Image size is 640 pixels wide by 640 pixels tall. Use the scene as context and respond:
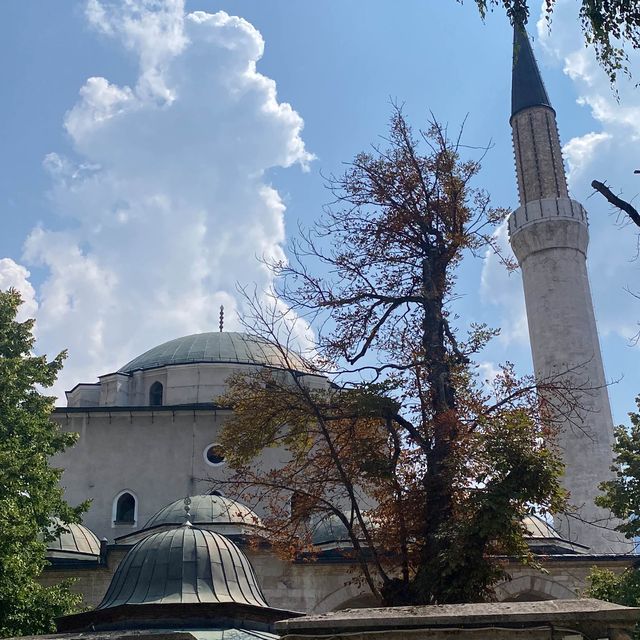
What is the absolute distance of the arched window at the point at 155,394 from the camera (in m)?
23.9

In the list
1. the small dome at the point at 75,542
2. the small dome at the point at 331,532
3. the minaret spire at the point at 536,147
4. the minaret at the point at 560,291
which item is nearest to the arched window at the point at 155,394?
the small dome at the point at 75,542

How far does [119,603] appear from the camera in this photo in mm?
9500

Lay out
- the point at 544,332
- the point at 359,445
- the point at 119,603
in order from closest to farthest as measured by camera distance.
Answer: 1. the point at 359,445
2. the point at 119,603
3. the point at 544,332

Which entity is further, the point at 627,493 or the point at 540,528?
the point at 540,528

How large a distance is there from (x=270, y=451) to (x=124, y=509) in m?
3.79

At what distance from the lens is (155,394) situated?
24016mm

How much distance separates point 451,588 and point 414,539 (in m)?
1.36

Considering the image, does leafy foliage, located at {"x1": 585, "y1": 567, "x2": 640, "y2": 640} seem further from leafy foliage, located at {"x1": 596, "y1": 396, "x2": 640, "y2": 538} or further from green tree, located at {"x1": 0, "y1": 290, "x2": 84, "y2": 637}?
green tree, located at {"x1": 0, "y1": 290, "x2": 84, "y2": 637}

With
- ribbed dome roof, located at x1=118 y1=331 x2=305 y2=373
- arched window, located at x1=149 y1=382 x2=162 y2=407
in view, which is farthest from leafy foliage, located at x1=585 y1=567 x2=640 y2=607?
arched window, located at x1=149 y1=382 x2=162 y2=407

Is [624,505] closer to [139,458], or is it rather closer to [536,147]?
[139,458]

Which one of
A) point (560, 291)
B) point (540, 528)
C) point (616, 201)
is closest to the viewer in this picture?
point (616, 201)

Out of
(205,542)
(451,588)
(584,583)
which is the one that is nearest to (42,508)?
(205,542)

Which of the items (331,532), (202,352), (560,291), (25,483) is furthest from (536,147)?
(25,483)

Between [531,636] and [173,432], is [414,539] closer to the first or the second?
[531,636]
